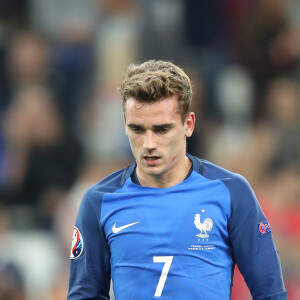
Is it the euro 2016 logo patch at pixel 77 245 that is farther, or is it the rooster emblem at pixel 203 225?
the euro 2016 logo patch at pixel 77 245

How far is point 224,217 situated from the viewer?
416cm

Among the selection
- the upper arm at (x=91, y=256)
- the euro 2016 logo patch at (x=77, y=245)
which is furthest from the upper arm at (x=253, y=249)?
the euro 2016 logo patch at (x=77, y=245)

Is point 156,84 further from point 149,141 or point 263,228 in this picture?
point 263,228

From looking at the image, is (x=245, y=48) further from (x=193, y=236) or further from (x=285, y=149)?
(x=193, y=236)

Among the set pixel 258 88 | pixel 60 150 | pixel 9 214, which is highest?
pixel 258 88

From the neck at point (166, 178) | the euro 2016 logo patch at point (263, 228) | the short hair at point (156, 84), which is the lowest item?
the euro 2016 logo patch at point (263, 228)

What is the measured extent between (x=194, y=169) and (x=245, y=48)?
5.36 m

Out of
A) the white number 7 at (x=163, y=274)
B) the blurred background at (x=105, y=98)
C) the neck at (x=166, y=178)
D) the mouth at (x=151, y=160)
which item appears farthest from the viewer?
the blurred background at (x=105, y=98)

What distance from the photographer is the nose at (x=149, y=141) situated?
13.4ft

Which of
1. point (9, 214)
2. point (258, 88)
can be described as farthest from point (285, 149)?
point (9, 214)

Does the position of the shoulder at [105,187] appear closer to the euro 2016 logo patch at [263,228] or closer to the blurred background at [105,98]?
the euro 2016 logo patch at [263,228]

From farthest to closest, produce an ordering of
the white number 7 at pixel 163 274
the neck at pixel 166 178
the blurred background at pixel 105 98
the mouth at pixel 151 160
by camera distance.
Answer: the blurred background at pixel 105 98
the neck at pixel 166 178
the mouth at pixel 151 160
the white number 7 at pixel 163 274

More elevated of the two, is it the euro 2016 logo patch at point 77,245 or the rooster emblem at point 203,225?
the rooster emblem at point 203,225

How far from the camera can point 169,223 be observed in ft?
13.6
